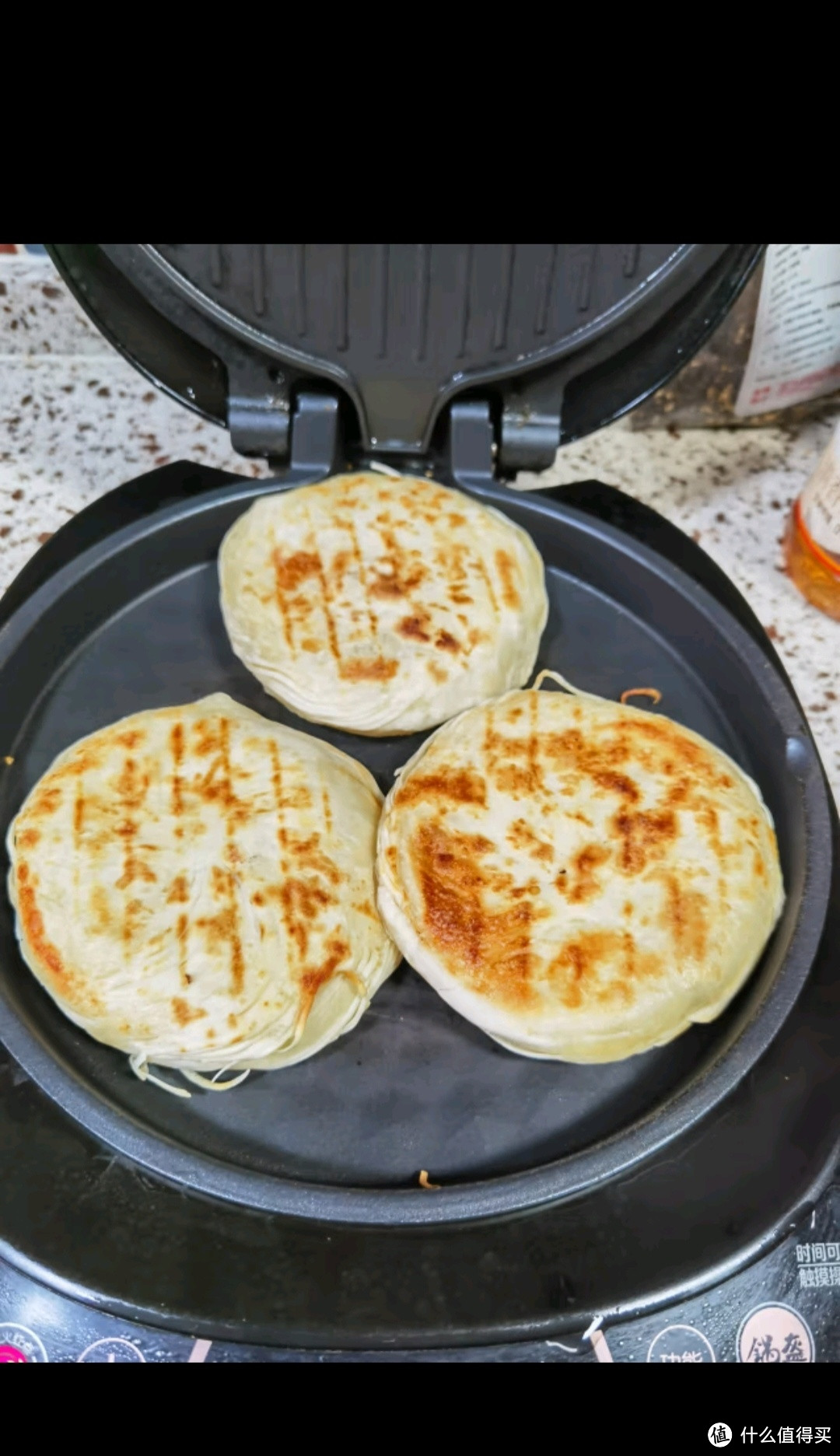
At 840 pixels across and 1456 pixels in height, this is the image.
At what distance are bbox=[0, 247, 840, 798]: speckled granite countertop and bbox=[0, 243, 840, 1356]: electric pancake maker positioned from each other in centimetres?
26

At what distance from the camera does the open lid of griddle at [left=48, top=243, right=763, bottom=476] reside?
56.9 inches

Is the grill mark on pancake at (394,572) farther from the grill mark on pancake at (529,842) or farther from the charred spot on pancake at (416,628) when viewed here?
the grill mark on pancake at (529,842)

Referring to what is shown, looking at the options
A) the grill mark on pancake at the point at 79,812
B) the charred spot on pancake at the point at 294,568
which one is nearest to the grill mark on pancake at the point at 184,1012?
the grill mark on pancake at the point at 79,812

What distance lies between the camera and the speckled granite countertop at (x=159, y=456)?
1796 millimetres

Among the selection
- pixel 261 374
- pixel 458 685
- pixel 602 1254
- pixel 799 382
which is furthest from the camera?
pixel 799 382

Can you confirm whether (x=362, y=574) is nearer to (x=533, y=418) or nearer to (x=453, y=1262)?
(x=533, y=418)

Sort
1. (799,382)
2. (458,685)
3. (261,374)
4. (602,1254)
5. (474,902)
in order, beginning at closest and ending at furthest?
1. (602,1254)
2. (474,902)
3. (458,685)
4. (261,374)
5. (799,382)

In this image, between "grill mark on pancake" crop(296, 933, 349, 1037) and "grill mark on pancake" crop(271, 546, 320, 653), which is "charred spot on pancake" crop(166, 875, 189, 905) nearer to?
"grill mark on pancake" crop(296, 933, 349, 1037)

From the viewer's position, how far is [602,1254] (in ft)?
3.54

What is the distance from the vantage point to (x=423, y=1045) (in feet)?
4.16

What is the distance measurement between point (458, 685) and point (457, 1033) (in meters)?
0.47

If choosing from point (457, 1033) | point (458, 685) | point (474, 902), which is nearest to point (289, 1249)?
point (457, 1033)

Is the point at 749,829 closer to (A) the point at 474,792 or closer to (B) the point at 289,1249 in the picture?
(A) the point at 474,792

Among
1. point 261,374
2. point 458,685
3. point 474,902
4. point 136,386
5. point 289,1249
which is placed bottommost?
point 289,1249
